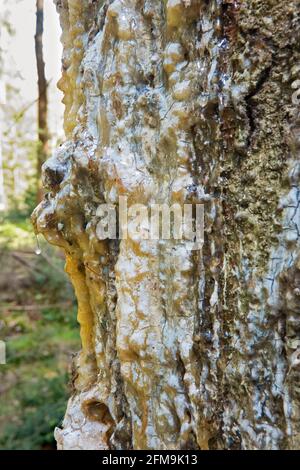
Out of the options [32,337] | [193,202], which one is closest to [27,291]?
[32,337]

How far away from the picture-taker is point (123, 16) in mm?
803

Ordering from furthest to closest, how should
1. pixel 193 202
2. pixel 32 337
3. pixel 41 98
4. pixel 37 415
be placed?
1. pixel 41 98
2. pixel 32 337
3. pixel 37 415
4. pixel 193 202

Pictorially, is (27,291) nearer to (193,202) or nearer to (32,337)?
(32,337)

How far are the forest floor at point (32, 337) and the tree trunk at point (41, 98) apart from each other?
2.37 ft

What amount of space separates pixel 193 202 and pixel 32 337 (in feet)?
10.8

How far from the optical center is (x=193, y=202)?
73 centimetres

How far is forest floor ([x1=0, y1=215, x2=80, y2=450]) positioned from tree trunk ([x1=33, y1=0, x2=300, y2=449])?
4.04 ft

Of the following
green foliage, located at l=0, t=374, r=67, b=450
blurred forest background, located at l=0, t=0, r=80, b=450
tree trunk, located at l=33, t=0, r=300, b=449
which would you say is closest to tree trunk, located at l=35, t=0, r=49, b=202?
blurred forest background, located at l=0, t=0, r=80, b=450

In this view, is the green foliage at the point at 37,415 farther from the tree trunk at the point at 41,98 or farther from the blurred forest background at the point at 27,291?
the tree trunk at the point at 41,98

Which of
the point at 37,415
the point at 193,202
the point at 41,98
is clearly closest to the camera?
the point at 193,202

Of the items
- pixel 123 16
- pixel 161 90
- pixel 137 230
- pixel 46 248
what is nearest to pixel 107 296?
pixel 137 230

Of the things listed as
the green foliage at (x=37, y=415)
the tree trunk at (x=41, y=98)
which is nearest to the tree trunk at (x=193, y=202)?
the green foliage at (x=37, y=415)

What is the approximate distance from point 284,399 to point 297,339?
97mm
